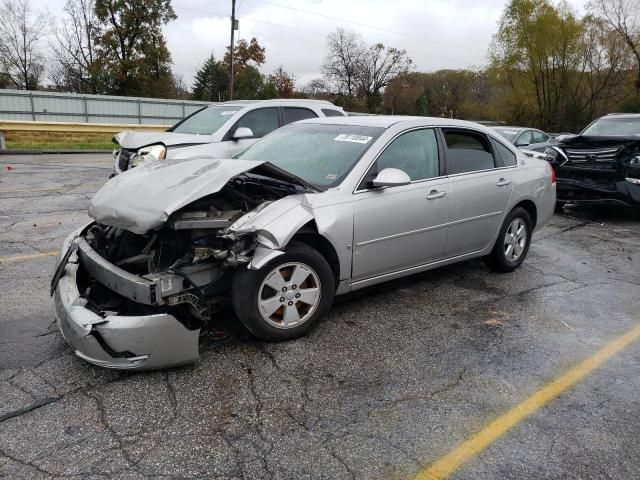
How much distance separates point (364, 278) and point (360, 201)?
624 mm

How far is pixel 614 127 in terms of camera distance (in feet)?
30.7

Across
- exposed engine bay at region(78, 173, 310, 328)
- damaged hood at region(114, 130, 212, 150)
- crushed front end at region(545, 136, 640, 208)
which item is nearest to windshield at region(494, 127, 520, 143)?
crushed front end at region(545, 136, 640, 208)

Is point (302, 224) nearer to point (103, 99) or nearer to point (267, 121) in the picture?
point (267, 121)

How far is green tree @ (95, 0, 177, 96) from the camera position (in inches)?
1575

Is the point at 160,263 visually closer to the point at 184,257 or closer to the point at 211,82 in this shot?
the point at 184,257

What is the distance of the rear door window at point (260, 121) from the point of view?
332 inches

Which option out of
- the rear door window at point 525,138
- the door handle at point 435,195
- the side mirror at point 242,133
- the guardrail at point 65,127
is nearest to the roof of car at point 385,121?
the door handle at point 435,195

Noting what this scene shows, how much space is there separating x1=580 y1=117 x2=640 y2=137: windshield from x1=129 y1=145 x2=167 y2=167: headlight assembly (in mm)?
7174

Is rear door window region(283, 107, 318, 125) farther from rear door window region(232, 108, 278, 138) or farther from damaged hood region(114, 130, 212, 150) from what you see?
damaged hood region(114, 130, 212, 150)

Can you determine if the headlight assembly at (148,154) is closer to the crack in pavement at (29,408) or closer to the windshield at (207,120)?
the windshield at (207,120)

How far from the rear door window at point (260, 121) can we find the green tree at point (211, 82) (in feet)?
154

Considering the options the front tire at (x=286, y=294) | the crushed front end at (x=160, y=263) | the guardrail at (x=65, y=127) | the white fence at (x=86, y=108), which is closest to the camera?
the crushed front end at (x=160, y=263)

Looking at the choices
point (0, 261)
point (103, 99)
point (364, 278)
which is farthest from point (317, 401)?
point (103, 99)

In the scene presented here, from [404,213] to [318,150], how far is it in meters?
0.92
